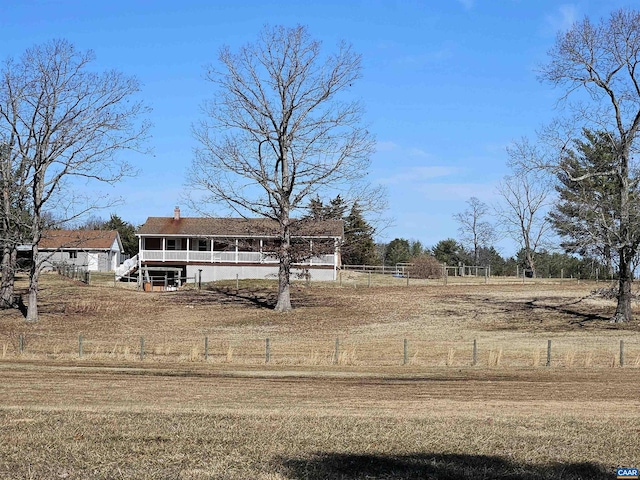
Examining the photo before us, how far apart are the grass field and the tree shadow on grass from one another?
1.5 inches

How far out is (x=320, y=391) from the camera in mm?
21047

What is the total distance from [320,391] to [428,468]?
10644 millimetres

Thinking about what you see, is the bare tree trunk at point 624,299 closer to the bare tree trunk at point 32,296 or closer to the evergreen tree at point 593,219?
the evergreen tree at point 593,219

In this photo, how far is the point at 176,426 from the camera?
44.4 feet

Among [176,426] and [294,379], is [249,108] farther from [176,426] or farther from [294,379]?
[176,426]

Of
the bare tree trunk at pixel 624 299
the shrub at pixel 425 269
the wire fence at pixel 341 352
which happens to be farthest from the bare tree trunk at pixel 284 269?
the shrub at pixel 425 269

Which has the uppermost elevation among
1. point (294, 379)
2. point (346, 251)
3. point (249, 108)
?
point (249, 108)

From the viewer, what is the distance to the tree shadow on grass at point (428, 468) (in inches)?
399

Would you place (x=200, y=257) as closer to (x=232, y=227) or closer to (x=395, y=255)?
(x=232, y=227)

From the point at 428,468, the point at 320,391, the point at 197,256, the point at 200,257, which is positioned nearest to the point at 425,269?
the point at 200,257

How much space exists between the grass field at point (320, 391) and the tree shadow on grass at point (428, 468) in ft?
0.13

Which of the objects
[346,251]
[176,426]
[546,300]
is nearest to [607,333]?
[546,300]

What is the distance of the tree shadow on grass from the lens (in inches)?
399

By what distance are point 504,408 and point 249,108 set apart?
3234 centimetres
